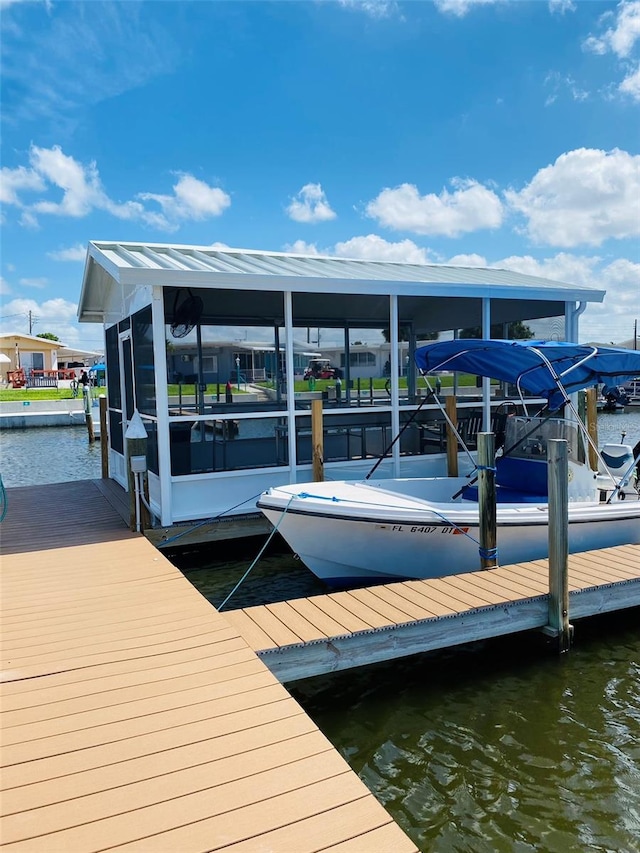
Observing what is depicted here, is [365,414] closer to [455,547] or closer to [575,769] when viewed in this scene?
[455,547]

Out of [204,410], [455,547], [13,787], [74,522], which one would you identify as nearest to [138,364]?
[204,410]

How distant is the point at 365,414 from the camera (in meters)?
8.19

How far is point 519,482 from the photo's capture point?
6.94m

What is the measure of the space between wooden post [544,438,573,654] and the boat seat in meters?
1.73

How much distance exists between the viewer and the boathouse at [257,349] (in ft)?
22.9

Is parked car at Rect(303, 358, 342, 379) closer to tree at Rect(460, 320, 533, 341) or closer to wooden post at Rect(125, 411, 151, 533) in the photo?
tree at Rect(460, 320, 533, 341)

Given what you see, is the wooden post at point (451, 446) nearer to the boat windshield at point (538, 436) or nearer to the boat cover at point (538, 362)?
the boat cover at point (538, 362)

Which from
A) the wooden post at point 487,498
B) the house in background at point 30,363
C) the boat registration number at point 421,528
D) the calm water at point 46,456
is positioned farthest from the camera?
the house in background at point 30,363

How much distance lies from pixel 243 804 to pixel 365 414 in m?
6.18

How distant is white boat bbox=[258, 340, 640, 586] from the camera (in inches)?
226

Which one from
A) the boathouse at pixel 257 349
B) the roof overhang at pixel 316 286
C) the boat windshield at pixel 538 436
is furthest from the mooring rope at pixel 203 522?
the boat windshield at pixel 538 436

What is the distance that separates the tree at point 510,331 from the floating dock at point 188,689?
16.9ft

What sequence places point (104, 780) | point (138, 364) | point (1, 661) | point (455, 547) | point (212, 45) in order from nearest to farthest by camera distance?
point (104, 780)
point (1, 661)
point (455, 547)
point (138, 364)
point (212, 45)

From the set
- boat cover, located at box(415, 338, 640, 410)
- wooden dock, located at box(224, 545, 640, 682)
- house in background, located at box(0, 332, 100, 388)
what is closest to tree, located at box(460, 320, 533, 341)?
boat cover, located at box(415, 338, 640, 410)
